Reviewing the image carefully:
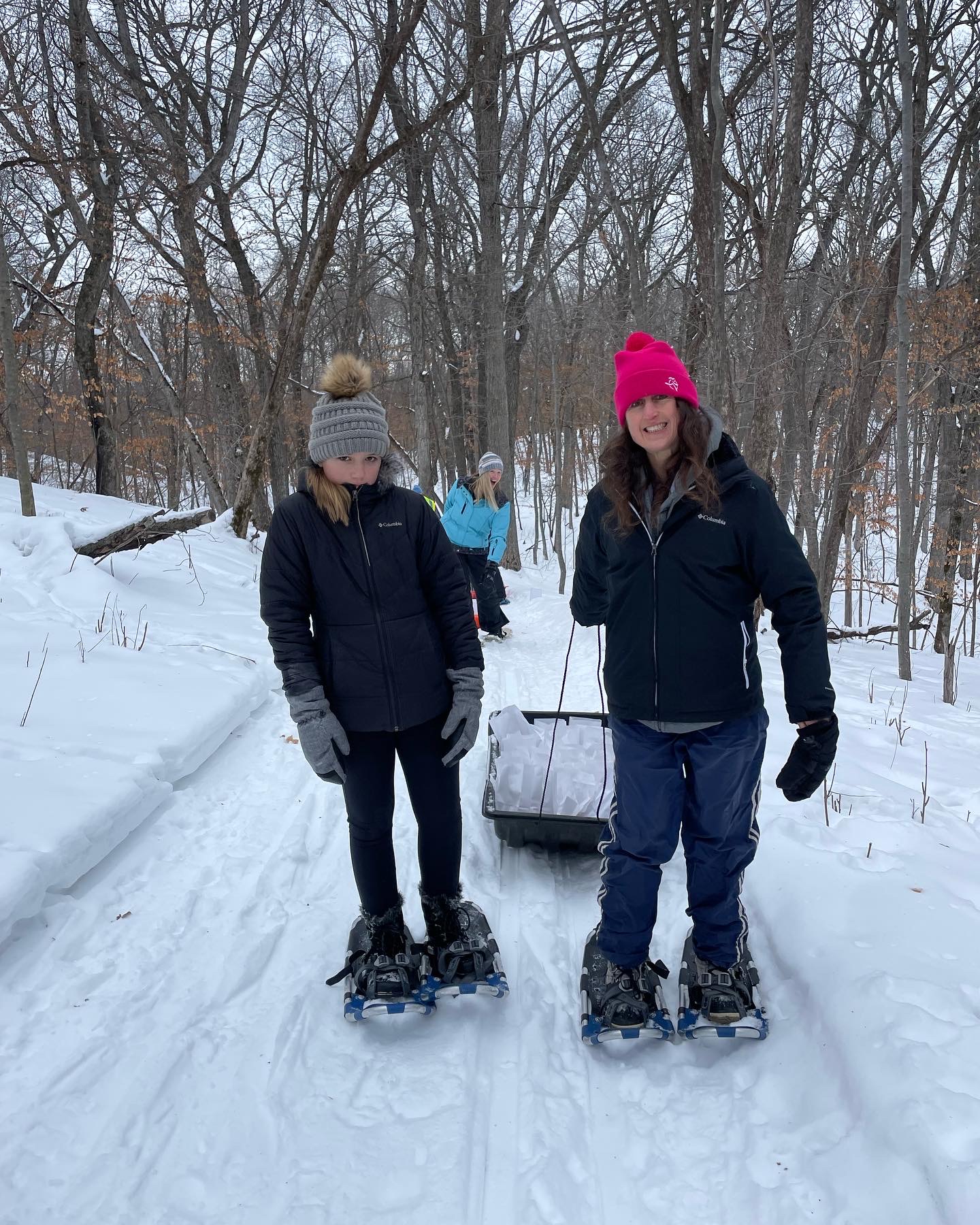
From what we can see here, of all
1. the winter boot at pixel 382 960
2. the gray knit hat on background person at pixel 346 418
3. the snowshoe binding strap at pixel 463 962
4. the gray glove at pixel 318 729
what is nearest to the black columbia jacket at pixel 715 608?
the gray knit hat on background person at pixel 346 418

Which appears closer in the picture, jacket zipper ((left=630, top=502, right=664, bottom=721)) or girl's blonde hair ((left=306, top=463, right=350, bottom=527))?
jacket zipper ((left=630, top=502, right=664, bottom=721))

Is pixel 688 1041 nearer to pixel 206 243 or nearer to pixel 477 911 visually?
pixel 477 911

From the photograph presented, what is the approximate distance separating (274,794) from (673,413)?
3074 mm

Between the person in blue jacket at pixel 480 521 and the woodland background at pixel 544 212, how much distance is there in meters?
2.96

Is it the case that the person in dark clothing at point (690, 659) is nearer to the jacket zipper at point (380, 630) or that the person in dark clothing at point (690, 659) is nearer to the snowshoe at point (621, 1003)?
the snowshoe at point (621, 1003)

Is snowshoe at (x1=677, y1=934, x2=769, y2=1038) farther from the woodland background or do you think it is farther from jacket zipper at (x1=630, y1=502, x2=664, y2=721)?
the woodland background

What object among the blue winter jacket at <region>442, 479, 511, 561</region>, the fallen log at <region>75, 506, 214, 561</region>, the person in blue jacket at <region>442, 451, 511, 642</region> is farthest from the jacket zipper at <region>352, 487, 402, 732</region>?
the fallen log at <region>75, 506, 214, 561</region>

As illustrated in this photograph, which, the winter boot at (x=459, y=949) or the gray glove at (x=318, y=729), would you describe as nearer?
the gray glove at (x=318, y=729)

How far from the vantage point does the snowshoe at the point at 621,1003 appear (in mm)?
2227

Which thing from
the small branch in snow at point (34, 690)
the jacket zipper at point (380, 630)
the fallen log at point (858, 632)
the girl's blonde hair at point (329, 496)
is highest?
the girl's blonde hair at point (329, 496)

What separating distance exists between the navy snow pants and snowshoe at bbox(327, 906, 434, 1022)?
0.66 m

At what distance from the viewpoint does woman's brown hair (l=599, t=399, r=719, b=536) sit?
78.9 inches

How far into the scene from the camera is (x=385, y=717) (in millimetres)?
2311

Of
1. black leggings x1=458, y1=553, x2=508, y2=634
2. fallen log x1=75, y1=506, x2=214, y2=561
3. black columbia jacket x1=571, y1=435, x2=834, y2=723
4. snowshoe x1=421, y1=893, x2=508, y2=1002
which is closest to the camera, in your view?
black columbia jacket x1=571, y1=435, x2=834, y2=723
